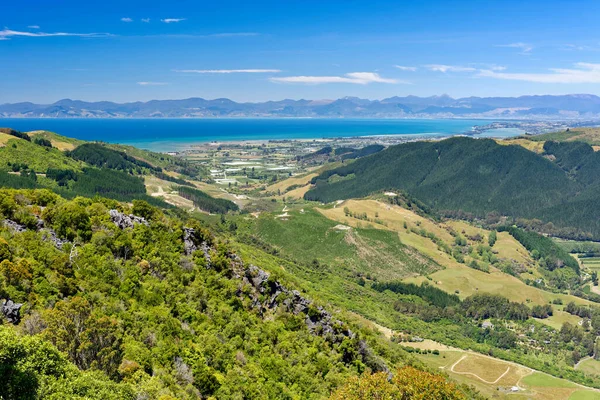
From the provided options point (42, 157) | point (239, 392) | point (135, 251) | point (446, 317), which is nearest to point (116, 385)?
point (239, 392)

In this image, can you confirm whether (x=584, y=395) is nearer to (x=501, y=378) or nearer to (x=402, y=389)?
(x=501, y=378)

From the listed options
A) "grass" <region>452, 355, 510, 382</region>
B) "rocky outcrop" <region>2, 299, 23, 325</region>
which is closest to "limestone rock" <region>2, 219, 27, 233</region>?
"rocky outcrop" <region>2, 299, 23, 325</region>

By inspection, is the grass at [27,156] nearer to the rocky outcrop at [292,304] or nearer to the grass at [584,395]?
the rocky outcrop at [292,304]

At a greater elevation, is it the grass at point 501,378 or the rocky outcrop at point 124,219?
the rocky outcrop at point 124,219

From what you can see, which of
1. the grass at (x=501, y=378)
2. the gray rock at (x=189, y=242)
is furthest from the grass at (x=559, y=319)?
the gray rock at (x=189, y=242)

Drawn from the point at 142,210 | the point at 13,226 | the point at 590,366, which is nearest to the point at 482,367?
the point at 590,366

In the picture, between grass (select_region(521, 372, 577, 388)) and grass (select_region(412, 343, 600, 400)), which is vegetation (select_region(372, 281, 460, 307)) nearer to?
grass (select_region(412, 343, 600, 400))

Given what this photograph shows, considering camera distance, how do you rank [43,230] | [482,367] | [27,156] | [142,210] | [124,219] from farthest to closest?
[27,156] → [482,367] → [142,210] → [124,219] → [43,230]
